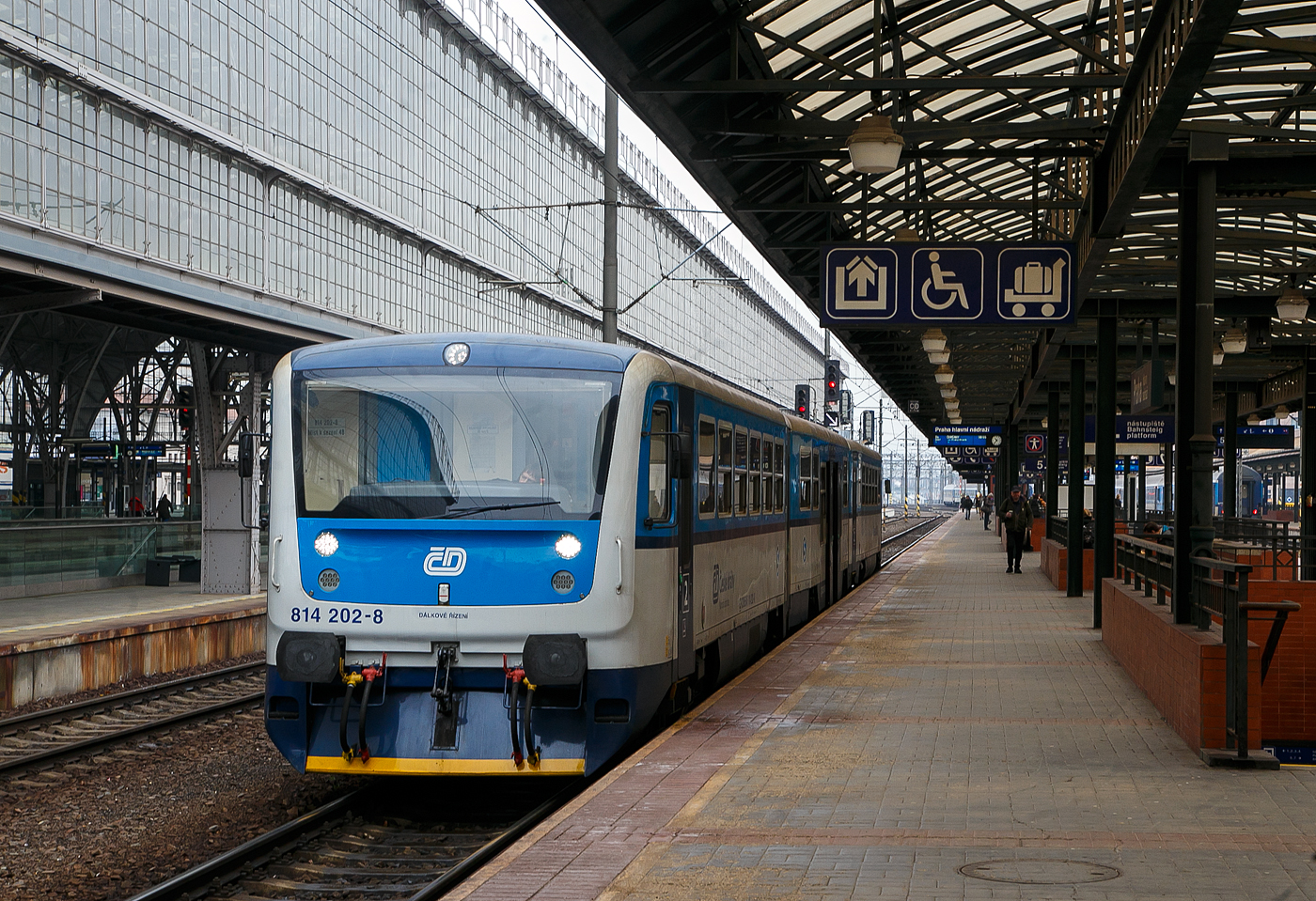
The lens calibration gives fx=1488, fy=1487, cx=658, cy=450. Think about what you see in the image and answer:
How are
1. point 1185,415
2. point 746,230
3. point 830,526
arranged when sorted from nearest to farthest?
1. point 1185,415
2. point 746,230
3. point 830,526

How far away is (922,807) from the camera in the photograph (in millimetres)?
7750

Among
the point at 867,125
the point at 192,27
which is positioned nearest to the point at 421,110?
the point at 192,27

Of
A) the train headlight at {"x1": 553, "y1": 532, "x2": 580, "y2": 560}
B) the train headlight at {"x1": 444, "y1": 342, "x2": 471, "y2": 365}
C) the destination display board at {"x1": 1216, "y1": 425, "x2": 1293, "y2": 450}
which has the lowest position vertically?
the train headlight at {"x1": 553, "y1": 532, "x2": 580, "y2": 560}

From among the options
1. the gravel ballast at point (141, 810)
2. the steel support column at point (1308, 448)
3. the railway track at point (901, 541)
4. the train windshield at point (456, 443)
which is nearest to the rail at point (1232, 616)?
the train windshield at point (456, 443)

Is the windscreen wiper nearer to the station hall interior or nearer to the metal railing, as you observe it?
the station hall interior

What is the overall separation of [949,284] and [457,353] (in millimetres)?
5247

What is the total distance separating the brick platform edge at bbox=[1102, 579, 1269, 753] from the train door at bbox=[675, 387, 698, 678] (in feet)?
11.2

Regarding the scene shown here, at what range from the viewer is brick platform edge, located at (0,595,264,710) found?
14.8 m

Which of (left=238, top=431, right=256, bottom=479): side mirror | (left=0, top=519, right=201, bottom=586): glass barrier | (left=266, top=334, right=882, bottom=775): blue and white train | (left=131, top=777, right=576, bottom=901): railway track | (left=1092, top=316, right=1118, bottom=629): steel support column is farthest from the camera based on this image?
(left=0, top=519, right=201, bottom=586): glass barrier

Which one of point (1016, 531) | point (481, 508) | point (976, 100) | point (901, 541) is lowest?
point (901, 541)

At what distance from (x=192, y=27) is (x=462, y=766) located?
82.5ft

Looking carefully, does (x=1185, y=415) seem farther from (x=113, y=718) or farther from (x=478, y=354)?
(x=113, y=718)

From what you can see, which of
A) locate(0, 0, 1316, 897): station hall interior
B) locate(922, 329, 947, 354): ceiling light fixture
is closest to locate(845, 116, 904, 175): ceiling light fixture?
locate(0, 0, 1316, 897): station hall interior

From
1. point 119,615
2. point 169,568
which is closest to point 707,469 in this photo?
point 119,615
